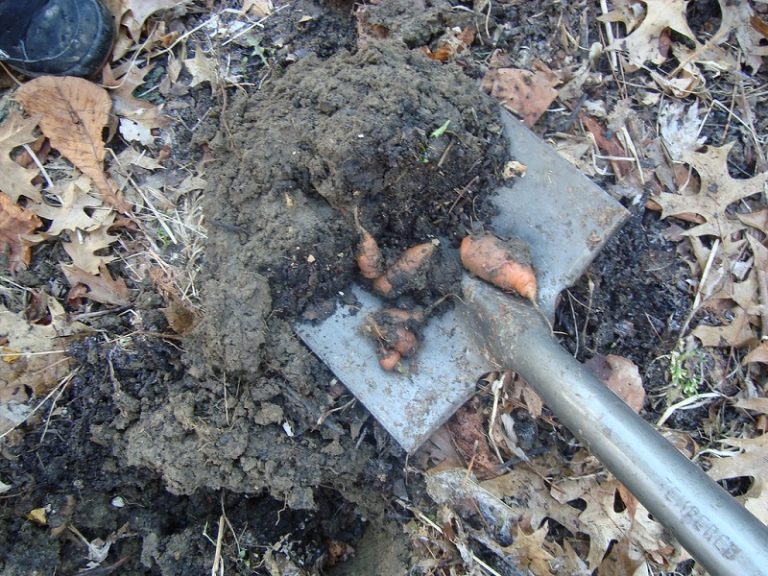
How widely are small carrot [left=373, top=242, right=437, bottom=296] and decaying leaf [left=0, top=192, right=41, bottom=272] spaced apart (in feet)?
4.35

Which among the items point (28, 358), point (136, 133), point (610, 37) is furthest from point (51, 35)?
point (610, 37)

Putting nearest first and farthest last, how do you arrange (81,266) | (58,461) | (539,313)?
(539,313) < (58,461) < (81,266)

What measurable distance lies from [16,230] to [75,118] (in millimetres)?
484

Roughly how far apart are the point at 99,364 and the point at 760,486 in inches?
86.4

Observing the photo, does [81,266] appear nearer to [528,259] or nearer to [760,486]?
[528,259]

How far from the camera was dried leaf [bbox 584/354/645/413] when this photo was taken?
80.2 inches

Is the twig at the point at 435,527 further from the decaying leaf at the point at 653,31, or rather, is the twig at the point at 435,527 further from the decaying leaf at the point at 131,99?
the decaying leaf at the point at 653,31

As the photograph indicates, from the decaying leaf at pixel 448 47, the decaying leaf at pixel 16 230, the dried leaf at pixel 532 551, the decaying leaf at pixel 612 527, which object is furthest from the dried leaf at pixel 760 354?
the decaying leaf at pixel 16 230

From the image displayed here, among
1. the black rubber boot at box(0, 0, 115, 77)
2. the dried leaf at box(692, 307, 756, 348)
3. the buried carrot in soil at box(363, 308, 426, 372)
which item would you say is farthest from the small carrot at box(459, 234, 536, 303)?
the black rubber boot at box(0, 0, 115, 77)

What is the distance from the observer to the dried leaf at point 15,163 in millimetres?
2271

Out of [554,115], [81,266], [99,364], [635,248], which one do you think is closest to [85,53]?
[81,266]

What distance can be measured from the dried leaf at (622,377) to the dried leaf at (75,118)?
179 cm

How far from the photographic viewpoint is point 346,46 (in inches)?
95.3

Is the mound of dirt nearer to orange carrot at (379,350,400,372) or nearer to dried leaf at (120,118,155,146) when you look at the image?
orange carrot at (379,350,400,372)
